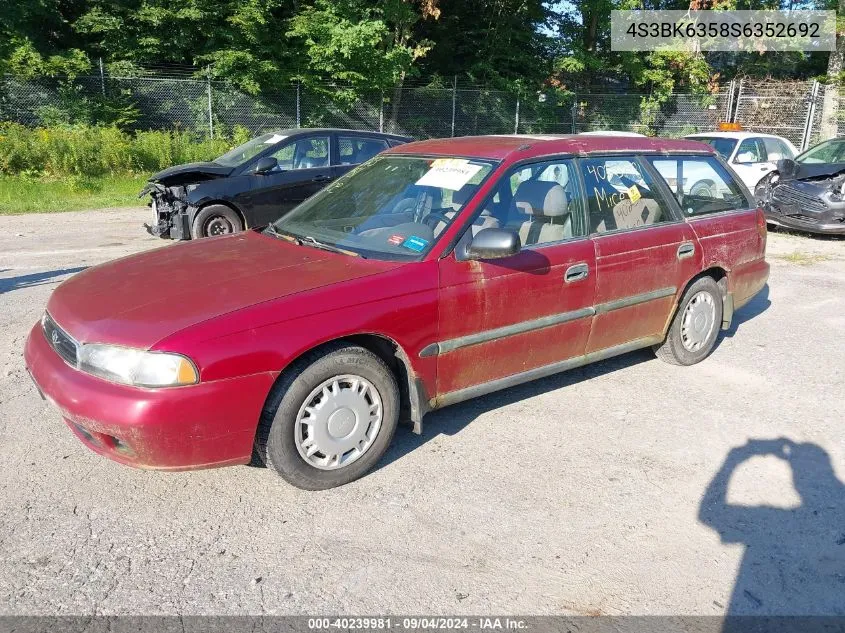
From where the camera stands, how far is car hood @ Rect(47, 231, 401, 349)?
3.04m

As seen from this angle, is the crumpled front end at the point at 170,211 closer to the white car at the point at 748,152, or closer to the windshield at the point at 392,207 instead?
the windshield at the point at 392,207

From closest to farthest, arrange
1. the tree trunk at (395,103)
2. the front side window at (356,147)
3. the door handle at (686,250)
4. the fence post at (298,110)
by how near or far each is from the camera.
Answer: the door handle at (686,250) < the front side window at (356,147) < the fence post at (298,110) < the tree trunk at (395,103)

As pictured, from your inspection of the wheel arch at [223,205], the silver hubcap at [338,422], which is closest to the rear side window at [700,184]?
the silver hubcap at [338,422]

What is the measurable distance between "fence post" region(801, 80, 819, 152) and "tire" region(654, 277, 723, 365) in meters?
18.3

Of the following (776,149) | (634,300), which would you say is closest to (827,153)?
(776,149)

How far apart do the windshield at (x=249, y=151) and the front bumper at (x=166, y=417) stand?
6821 mm

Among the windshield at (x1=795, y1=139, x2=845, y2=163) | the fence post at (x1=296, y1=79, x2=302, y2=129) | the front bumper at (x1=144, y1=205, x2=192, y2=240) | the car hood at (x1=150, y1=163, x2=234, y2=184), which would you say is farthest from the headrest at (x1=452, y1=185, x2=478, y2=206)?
the fence post at (x1=296, y1=79, x2=302, y2=129)

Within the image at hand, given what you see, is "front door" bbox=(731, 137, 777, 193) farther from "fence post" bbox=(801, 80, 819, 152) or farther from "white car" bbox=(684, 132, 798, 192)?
"fence post" bbox=(801, 80, 819, 152)

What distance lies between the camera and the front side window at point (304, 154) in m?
9.45

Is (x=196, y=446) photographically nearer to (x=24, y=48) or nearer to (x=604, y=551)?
(x=604, y=551)

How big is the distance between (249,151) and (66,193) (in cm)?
651

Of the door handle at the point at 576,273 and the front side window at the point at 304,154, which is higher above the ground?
the front side window at the point at 304,154

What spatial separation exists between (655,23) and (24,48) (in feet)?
69.1

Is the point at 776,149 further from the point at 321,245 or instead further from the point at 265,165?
the point at 321,245
